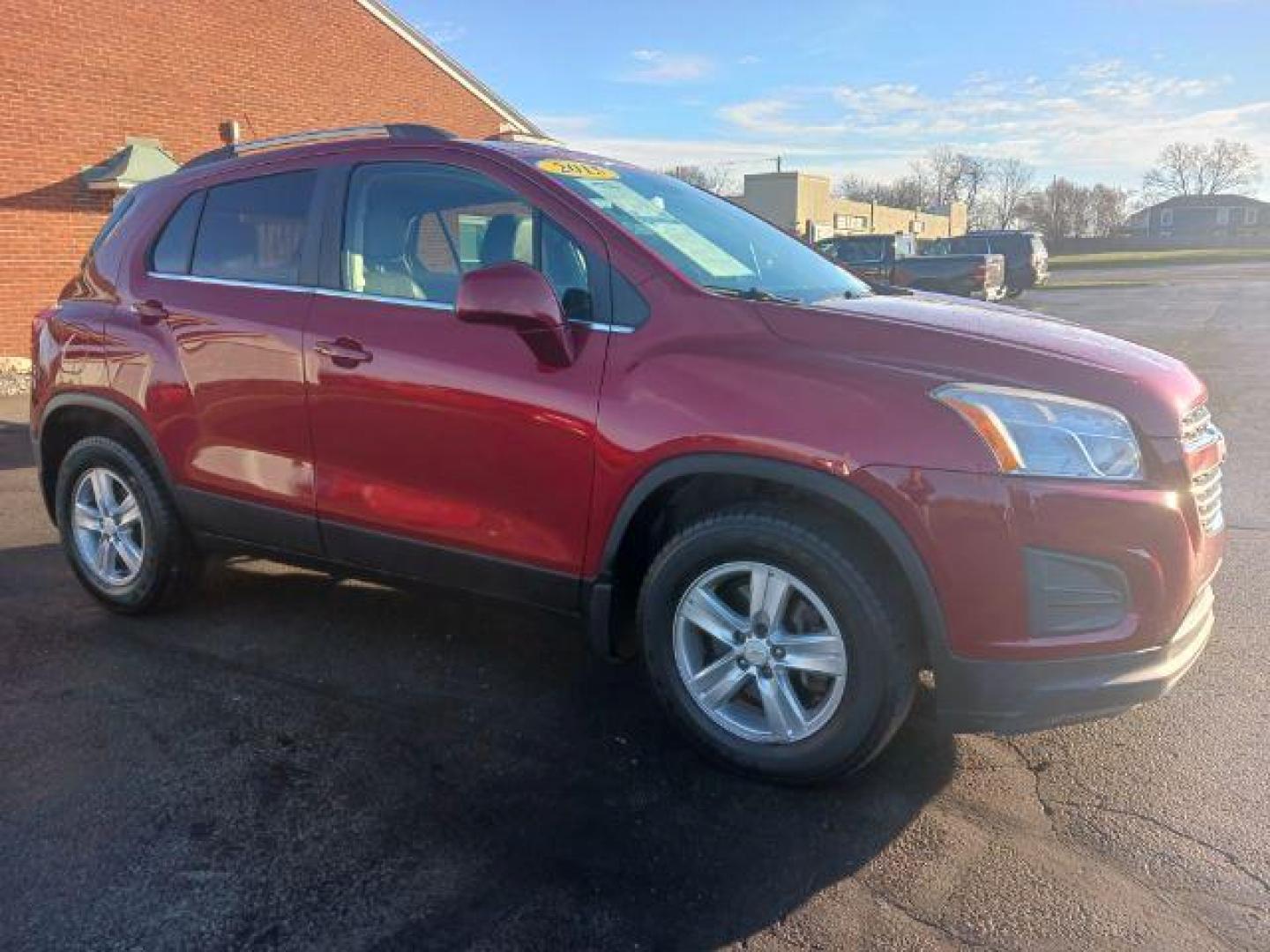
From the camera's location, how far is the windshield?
3.36 m

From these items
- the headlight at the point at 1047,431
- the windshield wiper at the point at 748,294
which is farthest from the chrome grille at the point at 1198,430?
the windshield wiper at the point at 748,294

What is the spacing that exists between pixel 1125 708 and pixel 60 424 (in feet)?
14.8

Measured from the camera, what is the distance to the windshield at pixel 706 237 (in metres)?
3.36

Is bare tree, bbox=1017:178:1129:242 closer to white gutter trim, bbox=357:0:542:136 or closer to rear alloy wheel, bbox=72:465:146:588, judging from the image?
white gutter trim, bbox=357:0:542:136

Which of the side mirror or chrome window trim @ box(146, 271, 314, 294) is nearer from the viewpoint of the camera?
the side mirror

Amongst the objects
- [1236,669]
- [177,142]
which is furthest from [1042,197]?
[1236,669]

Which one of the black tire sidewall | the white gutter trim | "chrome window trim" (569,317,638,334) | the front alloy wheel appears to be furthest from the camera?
the white gutter trim

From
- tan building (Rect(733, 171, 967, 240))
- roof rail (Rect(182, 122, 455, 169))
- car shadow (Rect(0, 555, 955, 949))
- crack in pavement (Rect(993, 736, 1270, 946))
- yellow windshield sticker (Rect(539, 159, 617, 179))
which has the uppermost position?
tan building (Rect(733, 171, 967, 240))

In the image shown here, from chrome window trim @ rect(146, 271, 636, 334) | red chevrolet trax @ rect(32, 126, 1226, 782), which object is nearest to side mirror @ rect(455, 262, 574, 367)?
red chevrolet trax @ rect(32, 126, 1226, 782)

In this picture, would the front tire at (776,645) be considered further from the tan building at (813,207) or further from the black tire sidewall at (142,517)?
the tan building at (813,207)

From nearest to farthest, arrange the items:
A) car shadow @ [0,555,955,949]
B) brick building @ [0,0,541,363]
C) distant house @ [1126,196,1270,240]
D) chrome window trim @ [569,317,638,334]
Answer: car shadow @ [0,555,955,949]
chrome window trim @ [569,317,638,334]
brick building @ [0,0,541,363]
distant house @ [1126,196,1270,240]

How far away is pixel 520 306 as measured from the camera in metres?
3.05

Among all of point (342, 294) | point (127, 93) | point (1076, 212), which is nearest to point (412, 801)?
point (342, 294)

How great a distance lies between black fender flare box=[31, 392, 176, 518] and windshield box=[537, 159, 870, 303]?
2.07m
